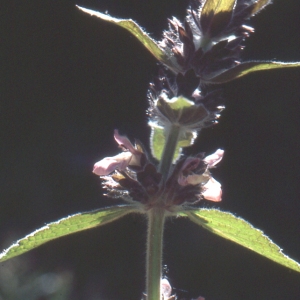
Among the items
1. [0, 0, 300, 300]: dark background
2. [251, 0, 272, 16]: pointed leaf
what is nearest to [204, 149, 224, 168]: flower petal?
[251, 0, 272, 16]: pointed leaf

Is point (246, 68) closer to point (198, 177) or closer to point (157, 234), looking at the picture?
point (198, 177)

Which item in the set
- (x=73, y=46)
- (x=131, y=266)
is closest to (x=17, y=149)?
(x=73, y=46)

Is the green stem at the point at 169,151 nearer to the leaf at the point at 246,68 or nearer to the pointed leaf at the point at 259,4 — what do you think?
the leaf at the point at 246,68

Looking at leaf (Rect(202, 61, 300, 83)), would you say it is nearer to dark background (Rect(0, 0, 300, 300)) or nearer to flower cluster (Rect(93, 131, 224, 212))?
flower cluster (Rect(93, 131, 224, 212))

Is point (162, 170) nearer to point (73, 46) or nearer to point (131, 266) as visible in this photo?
point (131, 266)

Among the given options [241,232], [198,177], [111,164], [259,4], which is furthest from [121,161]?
[259,4]

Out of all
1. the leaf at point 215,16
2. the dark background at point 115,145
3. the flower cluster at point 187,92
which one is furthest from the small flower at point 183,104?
the dark background at point 115,145
